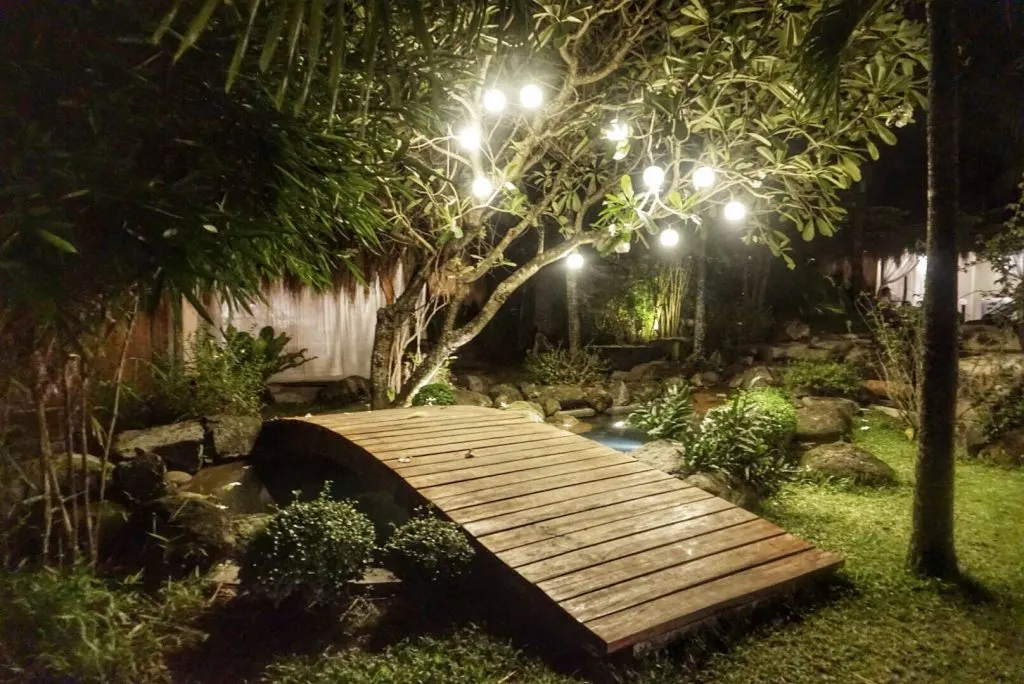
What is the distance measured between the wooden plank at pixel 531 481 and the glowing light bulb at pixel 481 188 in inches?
99.6

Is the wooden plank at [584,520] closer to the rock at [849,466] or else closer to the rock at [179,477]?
the rock at [849,466]

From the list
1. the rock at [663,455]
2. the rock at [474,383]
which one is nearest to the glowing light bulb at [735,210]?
the rock at [663,455]

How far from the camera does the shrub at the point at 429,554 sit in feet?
12.5

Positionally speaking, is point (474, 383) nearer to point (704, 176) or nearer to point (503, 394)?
point (503, 394)

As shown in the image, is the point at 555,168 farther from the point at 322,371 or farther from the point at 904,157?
the point at 904,157

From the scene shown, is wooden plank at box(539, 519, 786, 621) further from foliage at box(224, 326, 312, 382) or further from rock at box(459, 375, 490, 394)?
rock at box(459, 375, 490, 394)

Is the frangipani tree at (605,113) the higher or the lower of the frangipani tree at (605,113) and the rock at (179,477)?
the higher

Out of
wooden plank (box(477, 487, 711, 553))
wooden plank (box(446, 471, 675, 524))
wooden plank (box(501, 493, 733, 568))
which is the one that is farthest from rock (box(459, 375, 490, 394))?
wooden plank (box(501, 493, 733, 568))

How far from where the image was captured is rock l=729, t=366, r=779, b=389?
10.6 m

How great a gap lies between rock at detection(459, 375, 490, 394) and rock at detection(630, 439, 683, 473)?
4479 mm

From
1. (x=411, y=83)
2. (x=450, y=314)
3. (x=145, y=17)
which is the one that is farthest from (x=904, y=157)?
(x=145, y=17)

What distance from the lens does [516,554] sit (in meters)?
3.87

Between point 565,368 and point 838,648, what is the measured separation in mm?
8560

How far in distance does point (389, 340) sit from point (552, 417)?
137 inches
